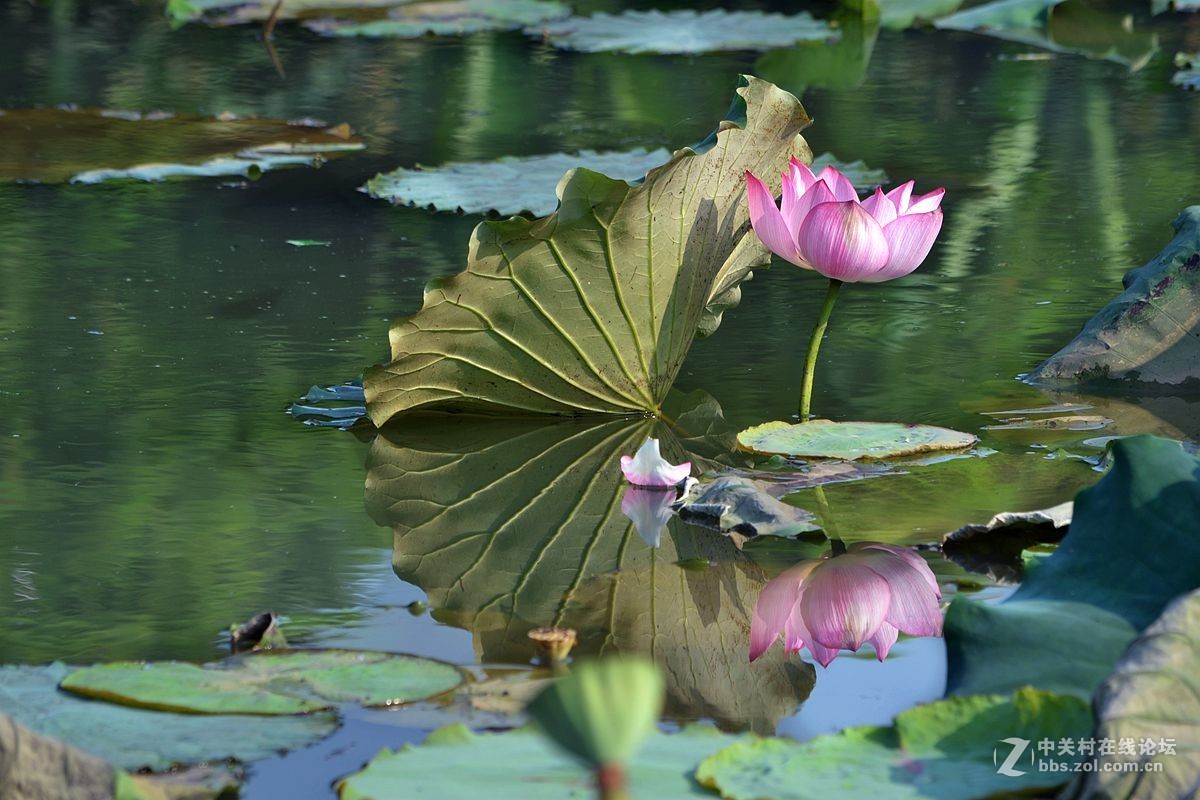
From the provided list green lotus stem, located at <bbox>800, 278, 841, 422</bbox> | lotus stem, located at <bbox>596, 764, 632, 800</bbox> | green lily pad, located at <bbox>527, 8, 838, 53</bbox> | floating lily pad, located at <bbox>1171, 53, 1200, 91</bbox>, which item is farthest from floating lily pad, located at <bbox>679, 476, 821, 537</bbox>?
green lily pad, located at <bbox>527, 8, 838, 53</bbox>

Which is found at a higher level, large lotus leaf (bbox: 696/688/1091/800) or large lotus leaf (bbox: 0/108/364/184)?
large lotus leaf (bbox: 696/688/1091/800)

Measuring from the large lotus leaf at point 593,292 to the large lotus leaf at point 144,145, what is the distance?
2.02 m

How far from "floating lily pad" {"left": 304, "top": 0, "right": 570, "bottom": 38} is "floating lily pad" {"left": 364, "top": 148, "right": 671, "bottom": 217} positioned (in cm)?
293

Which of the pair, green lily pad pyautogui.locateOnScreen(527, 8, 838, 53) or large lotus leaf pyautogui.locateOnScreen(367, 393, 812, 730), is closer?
large lotus leaf pyautogui.locateOnScreen(367, 393, 812, 730)

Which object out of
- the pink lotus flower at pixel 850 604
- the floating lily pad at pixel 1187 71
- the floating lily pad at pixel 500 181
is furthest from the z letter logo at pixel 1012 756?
the floating lily pad at pixel 1187 71

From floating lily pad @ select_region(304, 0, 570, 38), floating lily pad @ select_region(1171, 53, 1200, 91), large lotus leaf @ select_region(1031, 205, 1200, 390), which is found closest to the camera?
large lotus leaf @ select_region(1031, 205, 1200, 390)

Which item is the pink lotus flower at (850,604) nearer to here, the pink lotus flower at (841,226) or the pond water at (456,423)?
the pond water at (456,423)

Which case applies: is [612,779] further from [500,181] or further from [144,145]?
[144,145]

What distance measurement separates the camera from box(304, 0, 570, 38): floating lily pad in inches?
270

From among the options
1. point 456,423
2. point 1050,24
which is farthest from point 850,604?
point 1050,24

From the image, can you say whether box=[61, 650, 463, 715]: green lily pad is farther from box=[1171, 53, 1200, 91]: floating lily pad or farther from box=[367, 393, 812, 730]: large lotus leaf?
box=[1171, 53, 1200, 91]: floating lily pad

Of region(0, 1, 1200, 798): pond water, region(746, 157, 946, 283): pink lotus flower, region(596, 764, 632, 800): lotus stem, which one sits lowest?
region(0, 1, 1200, 798): pond water

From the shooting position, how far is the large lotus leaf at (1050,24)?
20.7ft

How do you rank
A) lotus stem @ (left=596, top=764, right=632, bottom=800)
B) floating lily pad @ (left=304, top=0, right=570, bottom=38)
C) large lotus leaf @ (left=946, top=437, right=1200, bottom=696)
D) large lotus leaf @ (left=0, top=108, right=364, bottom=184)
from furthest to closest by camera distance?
floating lily pad @ (left=304, top=0, right=570, bottom=38) < large lotus leaf @ (left=0, top=108, right=364, bottom=184) < large lotus leaf @ (left=946, top=437, right=1200, bottom=696) < lotus stem @ (left=596, top=764, right=632, bottom=800)
